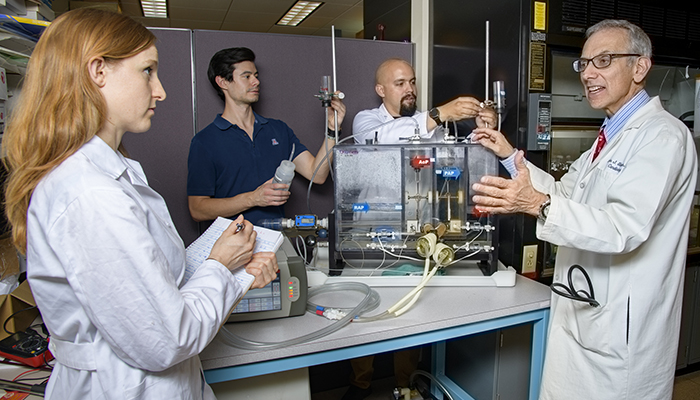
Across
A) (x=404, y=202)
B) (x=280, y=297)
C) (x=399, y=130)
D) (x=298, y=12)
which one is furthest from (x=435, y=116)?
(x=298, y=12)

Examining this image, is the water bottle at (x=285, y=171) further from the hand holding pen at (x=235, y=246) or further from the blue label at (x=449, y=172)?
the hand holding pen at (x=235, y=246)

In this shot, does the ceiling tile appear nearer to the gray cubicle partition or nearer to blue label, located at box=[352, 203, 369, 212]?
the gray cubicle partition

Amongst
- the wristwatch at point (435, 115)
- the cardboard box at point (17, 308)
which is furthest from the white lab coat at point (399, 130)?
the cardboard box at point (17, 308)

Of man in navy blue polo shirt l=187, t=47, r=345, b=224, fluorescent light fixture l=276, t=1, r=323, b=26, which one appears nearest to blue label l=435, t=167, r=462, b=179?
man in navy blue polo shirt l=187, t=47, r=345, b=224

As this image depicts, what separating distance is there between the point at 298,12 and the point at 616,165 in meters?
6.10

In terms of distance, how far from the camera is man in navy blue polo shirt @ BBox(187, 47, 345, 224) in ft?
7.13

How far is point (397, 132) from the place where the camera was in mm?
1998

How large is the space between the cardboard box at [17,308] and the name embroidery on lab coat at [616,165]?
1.75m

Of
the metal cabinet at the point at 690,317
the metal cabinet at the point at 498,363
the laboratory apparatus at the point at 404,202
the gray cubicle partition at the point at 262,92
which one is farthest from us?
the metal cabinet at the point at 690,317

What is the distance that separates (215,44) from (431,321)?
1809 mm

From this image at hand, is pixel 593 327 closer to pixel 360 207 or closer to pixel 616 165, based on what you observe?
pixel 616 165

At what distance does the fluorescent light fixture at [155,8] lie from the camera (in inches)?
230

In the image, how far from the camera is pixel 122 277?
28.7 inches

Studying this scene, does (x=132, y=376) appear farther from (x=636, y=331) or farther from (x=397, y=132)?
(x=397, y=132)
